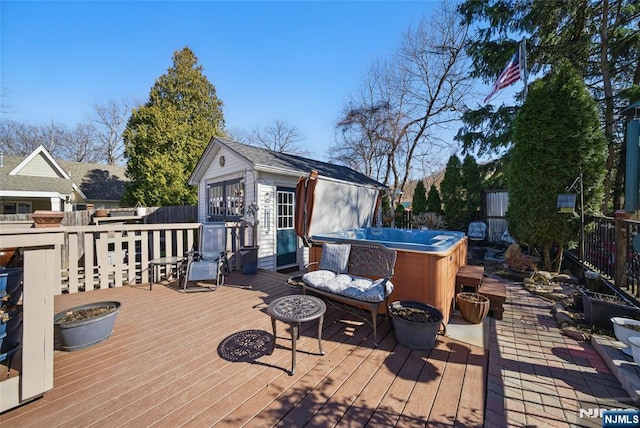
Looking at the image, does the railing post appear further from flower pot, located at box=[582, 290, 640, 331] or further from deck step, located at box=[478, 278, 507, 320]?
A: deck step, located at box=[478, 278, 507, 320]

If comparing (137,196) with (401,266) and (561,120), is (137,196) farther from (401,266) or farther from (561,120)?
(561,120)

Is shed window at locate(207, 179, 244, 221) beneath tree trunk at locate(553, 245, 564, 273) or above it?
above

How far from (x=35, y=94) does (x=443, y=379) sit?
15.4m

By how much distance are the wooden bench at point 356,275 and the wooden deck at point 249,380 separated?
460 mm

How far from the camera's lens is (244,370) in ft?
7.30

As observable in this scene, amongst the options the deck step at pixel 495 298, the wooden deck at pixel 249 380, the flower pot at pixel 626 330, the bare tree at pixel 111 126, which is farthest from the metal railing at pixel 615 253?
the bare tree at pixel 111 126

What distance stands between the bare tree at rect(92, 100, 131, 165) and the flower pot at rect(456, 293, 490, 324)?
26880mm

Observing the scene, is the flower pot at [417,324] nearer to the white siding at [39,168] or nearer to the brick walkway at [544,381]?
the brick walkway at [544,381]

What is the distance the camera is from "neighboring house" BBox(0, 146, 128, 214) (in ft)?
39.3

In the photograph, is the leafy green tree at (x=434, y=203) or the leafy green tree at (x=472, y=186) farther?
the leafy green tree at (x=434, y=203)

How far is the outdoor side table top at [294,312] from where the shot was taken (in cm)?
217

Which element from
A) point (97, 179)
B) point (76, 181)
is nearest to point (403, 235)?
point (76, 181)

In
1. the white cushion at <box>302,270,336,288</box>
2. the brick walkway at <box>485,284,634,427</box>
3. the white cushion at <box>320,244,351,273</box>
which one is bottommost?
the brick walkway at <box>485,284,634,427</box>

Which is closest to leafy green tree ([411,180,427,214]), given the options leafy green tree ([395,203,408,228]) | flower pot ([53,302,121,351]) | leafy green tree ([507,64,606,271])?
leafy green tree ([395,203,408,228])
